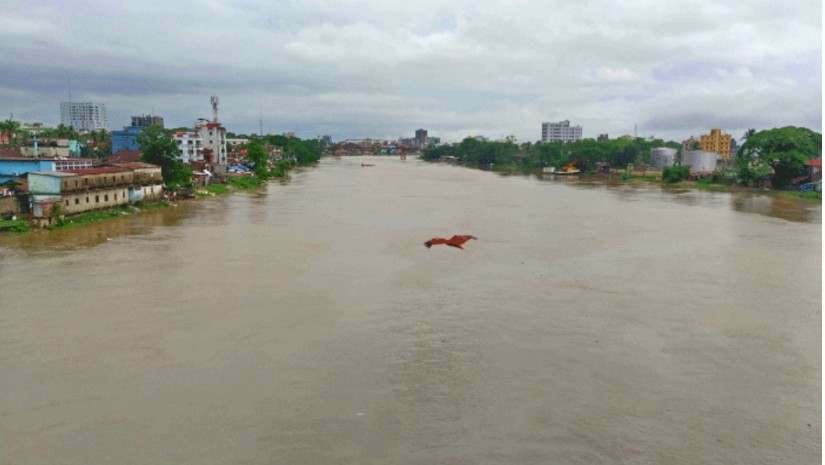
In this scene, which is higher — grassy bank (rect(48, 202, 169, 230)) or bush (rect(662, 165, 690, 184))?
bush (rect(662, 165, 690, 184))

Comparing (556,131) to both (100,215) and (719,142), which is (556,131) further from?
(100,215)

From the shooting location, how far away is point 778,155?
41.3m

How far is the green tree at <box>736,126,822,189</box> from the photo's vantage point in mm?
40812

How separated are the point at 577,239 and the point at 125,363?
1481 cm

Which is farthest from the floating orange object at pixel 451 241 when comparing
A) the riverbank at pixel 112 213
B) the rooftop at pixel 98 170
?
the rooftop at pixel 98 170

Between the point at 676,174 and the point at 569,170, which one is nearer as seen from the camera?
the point at 676,174

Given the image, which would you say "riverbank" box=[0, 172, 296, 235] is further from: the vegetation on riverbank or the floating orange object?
the vegetation on riverbank

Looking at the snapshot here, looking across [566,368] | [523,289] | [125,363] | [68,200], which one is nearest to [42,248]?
[68,200]

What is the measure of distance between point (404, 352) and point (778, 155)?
4034 cm

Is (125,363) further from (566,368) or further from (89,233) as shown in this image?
(89,233)

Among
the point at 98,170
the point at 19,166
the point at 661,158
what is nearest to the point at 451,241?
the point at 98,170

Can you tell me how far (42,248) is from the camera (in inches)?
672

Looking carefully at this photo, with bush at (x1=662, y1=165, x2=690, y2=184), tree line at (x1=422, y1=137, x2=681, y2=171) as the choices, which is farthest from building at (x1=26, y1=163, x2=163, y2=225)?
tree line at (x1=422, y1=137, x2=681, y2=171)

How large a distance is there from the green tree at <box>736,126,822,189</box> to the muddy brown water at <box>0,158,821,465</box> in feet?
86.1
